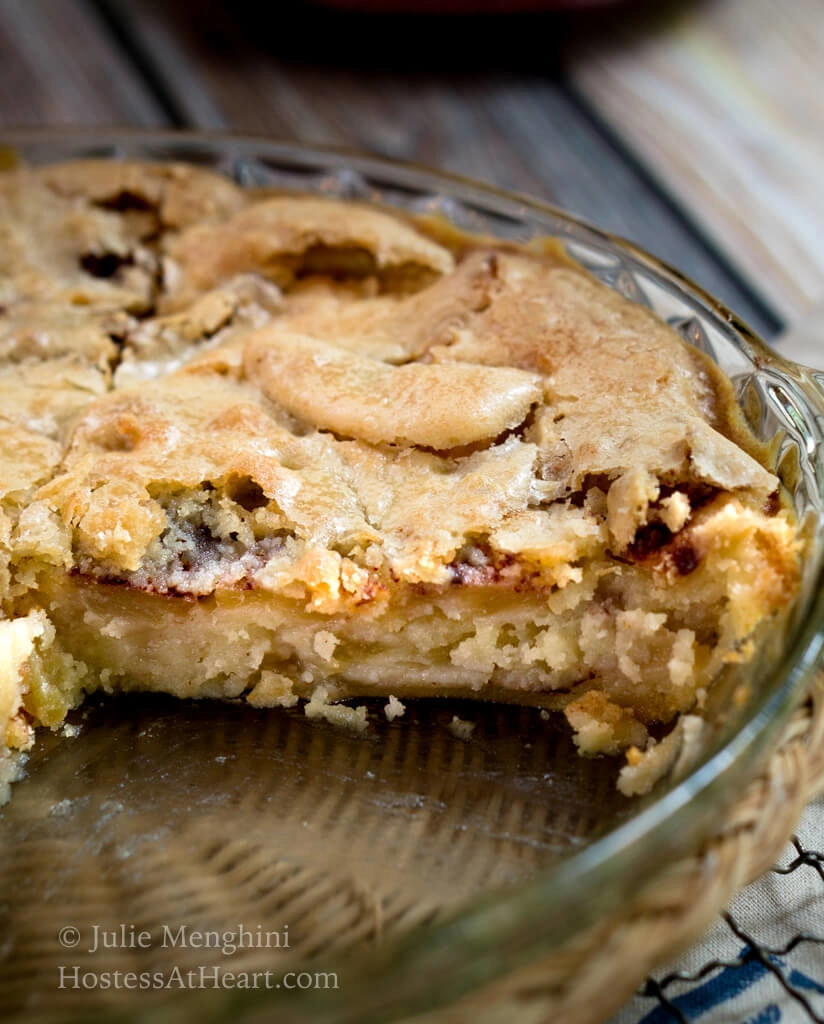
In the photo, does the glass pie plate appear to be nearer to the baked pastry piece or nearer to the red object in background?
the baked pastry piece

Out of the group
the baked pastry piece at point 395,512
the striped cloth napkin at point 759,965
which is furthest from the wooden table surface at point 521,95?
the striped cloth napkin at point 759,965

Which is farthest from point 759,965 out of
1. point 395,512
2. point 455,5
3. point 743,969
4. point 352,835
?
point 455,5

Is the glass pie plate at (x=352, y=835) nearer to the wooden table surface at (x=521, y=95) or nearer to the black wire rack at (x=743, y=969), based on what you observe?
the black wire rack at (x=743, y=969)

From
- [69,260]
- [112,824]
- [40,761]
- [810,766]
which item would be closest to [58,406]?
[69,260]

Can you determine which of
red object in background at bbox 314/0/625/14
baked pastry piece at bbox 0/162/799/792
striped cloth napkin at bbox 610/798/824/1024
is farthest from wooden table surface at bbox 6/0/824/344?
striped cloth napkin at bbox 610/798/824/1024

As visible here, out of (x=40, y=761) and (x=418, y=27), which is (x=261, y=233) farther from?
(x=418, y=27)

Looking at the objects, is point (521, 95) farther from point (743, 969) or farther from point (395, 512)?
point (743, 969)
